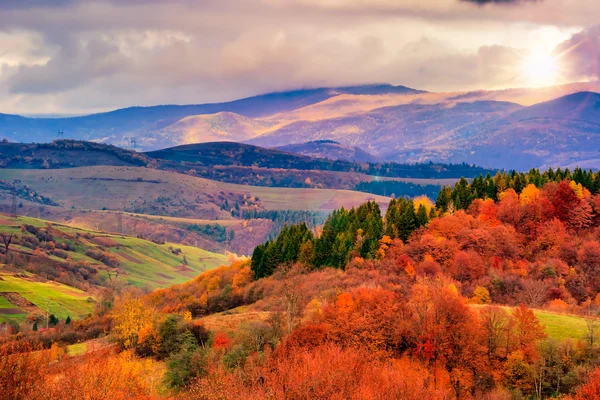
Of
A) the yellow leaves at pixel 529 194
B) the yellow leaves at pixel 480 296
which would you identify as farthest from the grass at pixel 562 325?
the yellow leaves at pixel 529 194

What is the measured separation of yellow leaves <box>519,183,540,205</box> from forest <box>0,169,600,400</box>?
36 cm

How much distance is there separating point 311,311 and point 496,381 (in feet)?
120

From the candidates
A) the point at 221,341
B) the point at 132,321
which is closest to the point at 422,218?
the point at 221,341

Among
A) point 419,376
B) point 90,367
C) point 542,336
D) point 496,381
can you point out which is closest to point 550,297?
point 542,336

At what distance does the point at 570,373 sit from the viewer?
75.1 meters

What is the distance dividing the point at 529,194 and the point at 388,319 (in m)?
75.0

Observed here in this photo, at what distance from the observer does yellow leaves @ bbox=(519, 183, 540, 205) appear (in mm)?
148000

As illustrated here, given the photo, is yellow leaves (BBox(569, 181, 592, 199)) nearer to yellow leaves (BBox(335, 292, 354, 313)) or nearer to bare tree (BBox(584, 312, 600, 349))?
bare tree (BBox(584, 312, 600, 349))

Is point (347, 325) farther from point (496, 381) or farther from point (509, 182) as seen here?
point (509, 182)

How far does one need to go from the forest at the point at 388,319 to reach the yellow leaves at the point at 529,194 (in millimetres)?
362

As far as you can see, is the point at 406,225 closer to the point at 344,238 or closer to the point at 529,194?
the point at 344,238

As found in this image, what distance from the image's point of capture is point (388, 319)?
3526 inches

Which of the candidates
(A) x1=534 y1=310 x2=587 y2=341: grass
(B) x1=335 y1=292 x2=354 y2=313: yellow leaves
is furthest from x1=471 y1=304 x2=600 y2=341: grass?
(B) x1=335 y1=292 x2=354 y2=313: yellow leaves

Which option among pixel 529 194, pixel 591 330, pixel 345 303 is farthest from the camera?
pixel 529 194
